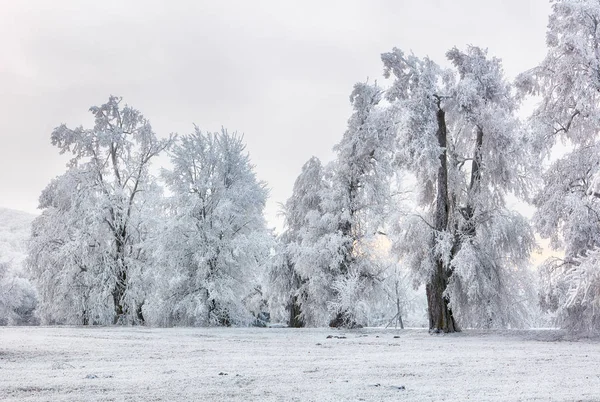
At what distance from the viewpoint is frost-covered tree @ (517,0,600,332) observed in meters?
15.3

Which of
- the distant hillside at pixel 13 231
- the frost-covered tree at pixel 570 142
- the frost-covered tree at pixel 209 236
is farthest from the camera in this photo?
the distant hillside at pixel 13 231

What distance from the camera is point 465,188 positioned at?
21047mm

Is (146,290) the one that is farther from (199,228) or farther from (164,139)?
(164,139)

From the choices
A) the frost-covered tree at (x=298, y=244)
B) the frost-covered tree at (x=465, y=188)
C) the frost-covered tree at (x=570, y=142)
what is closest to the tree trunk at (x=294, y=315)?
the frost-covered tree at (x=298, y=244)


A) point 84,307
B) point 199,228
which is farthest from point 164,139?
point 84,307

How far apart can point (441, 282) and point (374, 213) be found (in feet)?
16.8

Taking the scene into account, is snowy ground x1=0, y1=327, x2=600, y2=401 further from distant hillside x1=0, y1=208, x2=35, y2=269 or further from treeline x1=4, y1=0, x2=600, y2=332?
distant hillside x1=0, y1=208, x2=35, y2=269

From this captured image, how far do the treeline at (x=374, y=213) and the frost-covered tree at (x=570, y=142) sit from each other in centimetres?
5

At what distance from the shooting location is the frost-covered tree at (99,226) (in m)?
27.2

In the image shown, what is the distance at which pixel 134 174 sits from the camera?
29.1 m

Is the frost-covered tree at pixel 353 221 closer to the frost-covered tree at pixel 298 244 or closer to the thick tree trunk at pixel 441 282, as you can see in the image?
the frost-covered tree at pixel 298 244

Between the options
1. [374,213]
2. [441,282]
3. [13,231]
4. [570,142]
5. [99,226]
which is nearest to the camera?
[570,142]

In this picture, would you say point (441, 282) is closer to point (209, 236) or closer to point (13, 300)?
point (209, 236)

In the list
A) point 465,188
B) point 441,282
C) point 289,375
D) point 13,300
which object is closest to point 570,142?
point 465,188
